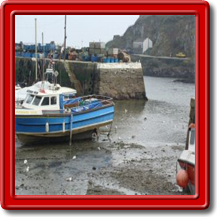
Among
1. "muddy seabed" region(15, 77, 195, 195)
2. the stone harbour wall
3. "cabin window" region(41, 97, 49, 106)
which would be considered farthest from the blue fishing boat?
the stone harbour wall

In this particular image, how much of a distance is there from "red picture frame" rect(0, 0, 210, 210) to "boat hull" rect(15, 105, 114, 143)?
9.36 metres

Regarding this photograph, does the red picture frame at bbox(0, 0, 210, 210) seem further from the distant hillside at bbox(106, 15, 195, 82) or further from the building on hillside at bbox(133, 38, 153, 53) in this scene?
the building on hillside at bbox(133, 38, 153, 53)

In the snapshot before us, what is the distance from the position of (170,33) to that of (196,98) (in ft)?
299

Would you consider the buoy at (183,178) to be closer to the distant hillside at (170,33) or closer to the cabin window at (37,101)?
the cabin window at (37,101)

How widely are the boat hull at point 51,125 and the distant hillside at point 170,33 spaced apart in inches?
2408

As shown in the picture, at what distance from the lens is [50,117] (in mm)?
15766

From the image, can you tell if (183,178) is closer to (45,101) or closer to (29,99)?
(45,101)

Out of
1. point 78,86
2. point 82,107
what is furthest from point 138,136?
point 78,86

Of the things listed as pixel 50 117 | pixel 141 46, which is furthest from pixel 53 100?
pixel 141 46

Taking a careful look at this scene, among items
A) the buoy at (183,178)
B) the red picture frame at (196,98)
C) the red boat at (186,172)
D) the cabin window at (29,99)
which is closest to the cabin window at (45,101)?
the cabin window at (29,99)

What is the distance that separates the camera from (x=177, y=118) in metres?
24.5

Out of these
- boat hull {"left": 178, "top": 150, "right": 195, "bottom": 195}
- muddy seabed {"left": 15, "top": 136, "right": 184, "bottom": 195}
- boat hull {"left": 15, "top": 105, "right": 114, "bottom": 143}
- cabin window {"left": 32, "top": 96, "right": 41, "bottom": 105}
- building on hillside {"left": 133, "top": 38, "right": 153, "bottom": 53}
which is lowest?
muddy seabed {"left": 15, "top": 136, "right": 184, "bottom": 195}

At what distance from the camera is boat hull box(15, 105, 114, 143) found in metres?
15.6

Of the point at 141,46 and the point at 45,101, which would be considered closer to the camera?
the point at 45,101
